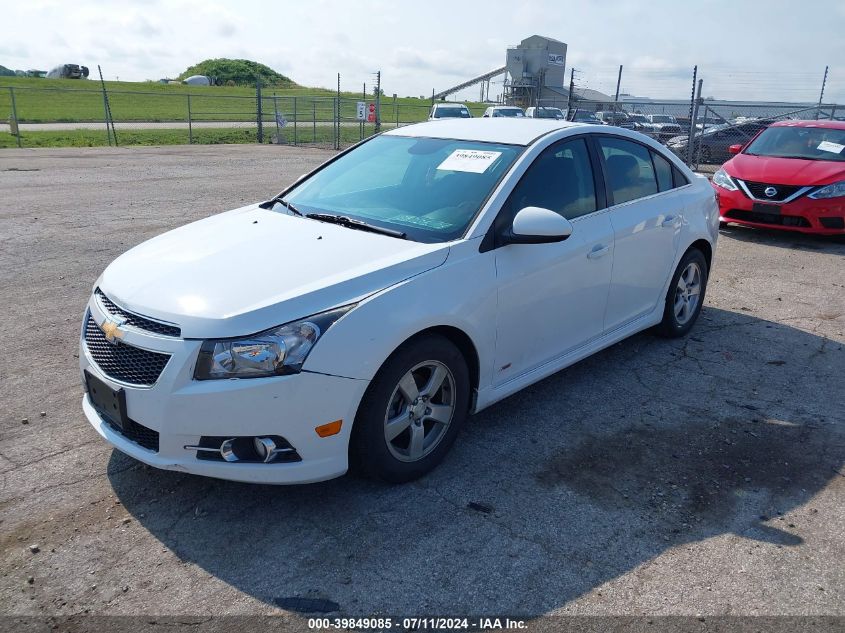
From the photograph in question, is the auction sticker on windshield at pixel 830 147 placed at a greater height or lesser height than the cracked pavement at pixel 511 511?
greater

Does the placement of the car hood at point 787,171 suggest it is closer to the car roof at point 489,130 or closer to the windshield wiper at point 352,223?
the car roof at point 489,130

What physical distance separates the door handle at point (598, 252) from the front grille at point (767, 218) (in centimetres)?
616

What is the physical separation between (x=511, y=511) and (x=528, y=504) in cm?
11

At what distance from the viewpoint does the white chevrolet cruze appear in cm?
304

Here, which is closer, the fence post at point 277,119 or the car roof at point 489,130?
the car roof at point 489,130

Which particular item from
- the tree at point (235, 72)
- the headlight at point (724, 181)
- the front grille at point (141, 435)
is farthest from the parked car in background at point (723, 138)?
the tree at point (235, 72)

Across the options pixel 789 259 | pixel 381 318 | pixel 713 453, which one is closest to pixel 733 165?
pixel 789 259

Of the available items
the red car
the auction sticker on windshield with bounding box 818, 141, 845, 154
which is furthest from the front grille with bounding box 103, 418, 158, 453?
the auction sticker on windshield with bounding box 818, 141, 845, 154

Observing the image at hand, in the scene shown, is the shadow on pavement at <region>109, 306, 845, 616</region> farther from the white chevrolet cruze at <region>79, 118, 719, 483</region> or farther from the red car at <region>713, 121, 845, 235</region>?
the red car at <region>713, 121, 845, 235</region>

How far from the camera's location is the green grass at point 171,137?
23.7 metres

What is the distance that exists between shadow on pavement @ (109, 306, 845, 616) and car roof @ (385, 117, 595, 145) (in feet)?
5.40

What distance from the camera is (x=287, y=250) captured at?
3688 mm

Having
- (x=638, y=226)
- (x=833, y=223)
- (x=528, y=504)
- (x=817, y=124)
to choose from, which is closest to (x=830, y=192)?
(x=833, y=223)

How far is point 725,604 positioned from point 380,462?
1558 millimetres
